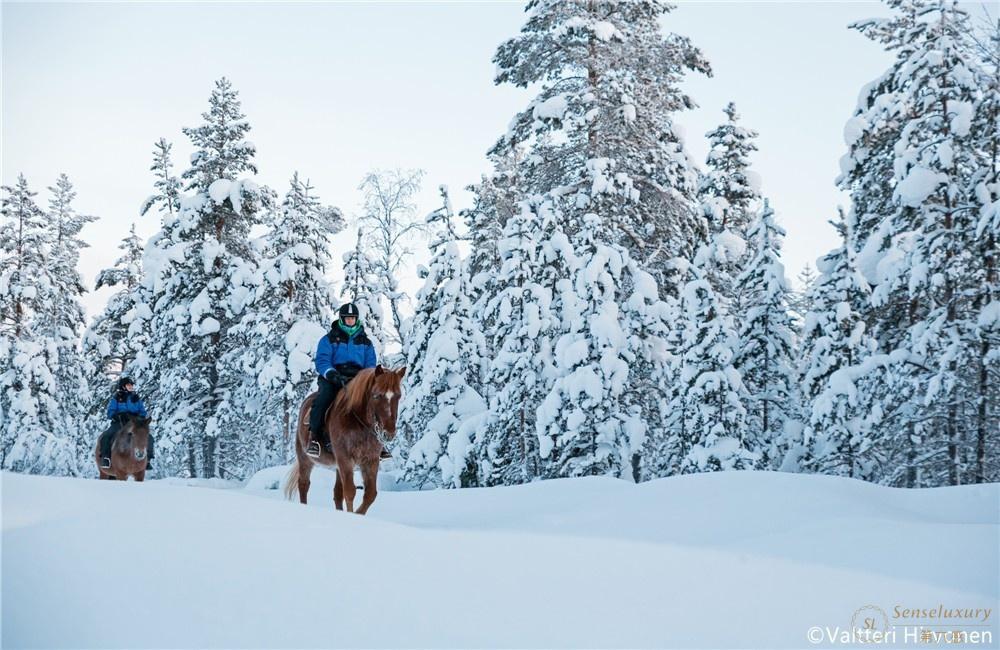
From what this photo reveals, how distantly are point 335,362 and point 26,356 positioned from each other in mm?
24792

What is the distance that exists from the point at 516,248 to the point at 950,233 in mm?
10213

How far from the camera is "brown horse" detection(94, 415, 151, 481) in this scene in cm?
1512

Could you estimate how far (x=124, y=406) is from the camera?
15633 mm

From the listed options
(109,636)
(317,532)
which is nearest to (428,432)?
(317,532)

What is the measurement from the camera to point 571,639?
15.5ft

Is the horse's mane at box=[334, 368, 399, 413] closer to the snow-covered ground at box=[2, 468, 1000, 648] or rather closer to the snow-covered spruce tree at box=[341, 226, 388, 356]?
the snow-covered ground at box=[2, 468, 1000, 648]

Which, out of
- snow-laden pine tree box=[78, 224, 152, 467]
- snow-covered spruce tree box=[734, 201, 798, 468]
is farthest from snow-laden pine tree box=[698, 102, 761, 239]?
snow-laden pine tree box=[78, 224, 152, 467]

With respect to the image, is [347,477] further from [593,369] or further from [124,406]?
[593,369]

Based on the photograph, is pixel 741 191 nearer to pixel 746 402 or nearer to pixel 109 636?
pixel 746 402

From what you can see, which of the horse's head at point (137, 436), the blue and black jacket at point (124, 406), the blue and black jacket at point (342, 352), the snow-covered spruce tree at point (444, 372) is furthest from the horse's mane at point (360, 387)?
the snow-covered spruce tree at point (444, 372)

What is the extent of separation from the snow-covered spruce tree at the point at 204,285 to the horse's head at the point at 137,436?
45.4 feet

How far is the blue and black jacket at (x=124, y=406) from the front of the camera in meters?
15.5

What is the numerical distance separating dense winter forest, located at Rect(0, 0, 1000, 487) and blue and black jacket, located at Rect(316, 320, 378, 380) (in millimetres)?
8693

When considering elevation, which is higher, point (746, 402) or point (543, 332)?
point (543, 332)
